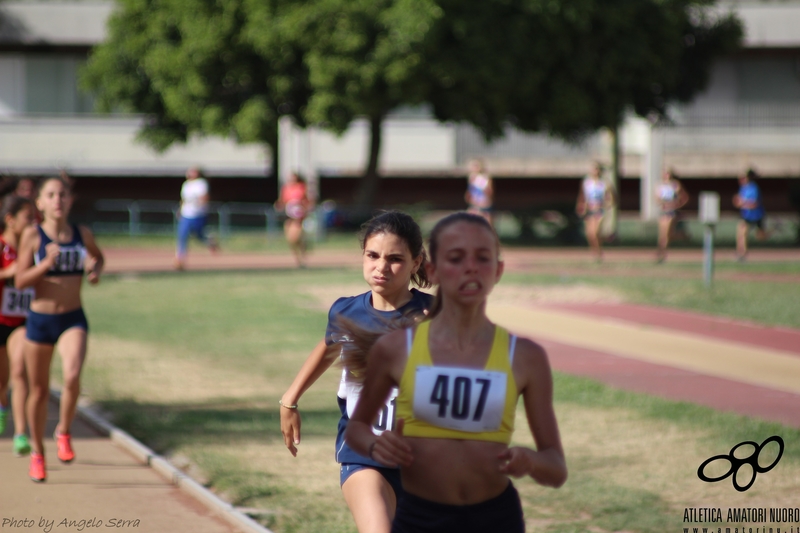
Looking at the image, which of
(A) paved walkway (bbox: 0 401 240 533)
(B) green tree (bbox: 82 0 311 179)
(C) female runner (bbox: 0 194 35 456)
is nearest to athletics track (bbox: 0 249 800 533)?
(A) paved walkway (bbox: 0 401 240 533)

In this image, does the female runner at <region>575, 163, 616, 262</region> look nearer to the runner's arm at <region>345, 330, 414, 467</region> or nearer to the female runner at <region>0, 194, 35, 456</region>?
the female runner at <region>0, 194, 35, 456</region>

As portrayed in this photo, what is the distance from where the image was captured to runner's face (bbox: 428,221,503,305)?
11.0ft

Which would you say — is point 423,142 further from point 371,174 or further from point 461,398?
point 461,398

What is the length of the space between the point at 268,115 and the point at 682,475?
2245 centimetres

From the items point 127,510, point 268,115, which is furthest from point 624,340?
point 268,115

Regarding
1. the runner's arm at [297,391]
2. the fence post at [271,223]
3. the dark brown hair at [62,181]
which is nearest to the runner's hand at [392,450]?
the runner's arm at [297,391]

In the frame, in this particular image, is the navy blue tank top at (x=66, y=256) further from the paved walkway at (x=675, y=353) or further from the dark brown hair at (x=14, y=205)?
the paved walkway at (x=675, y=353)

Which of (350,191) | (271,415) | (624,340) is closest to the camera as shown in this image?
(271,415)

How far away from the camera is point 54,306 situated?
738cm

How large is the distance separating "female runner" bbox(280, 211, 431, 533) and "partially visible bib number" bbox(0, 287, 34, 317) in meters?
4.23

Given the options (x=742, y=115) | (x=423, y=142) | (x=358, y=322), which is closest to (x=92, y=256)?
(x=358, y=322)

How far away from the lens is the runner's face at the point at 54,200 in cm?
726

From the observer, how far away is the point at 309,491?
22.6ft

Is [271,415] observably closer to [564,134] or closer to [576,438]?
[576,438]
